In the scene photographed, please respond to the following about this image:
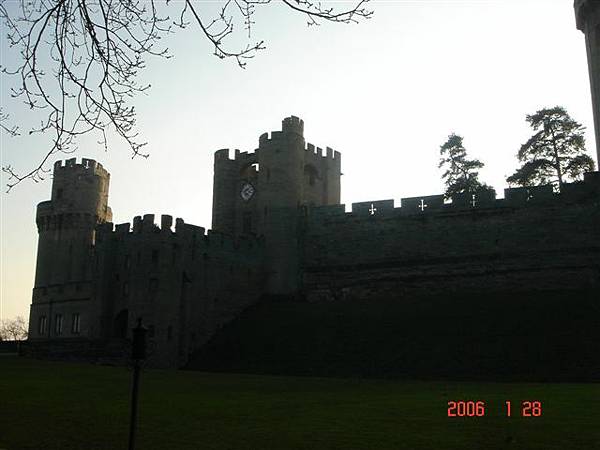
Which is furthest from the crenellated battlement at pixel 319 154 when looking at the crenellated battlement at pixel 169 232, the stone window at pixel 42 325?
the stone window at pixel 42 325

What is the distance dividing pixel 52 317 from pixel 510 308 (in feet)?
83.0

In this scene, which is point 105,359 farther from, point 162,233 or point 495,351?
point 495,351

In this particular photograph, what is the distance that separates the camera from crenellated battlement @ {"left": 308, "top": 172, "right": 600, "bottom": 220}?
34.0 m

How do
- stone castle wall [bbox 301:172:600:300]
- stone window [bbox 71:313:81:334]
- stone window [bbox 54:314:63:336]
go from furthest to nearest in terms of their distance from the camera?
stone window [bbox 54:314:63:336], stone window [bbox 71:313:81:334], stone castle wall [bbox 301:172:600:300]

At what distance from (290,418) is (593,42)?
114 ft

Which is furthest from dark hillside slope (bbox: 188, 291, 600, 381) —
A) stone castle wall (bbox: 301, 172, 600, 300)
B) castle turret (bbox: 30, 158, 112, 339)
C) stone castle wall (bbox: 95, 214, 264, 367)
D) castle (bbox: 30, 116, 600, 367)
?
castle turret (bbox: 30, 158, 112, 339)

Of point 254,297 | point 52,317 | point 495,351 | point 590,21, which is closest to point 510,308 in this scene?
point 495,351

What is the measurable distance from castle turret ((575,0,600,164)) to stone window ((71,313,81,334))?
3036 cm

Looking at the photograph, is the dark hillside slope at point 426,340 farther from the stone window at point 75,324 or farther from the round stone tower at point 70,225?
the round stone tower at point 70,225

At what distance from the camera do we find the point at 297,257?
39469mm

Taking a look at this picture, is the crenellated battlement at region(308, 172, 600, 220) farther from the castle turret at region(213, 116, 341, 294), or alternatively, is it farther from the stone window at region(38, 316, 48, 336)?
the stone window at region(38, 316, 48, 336)

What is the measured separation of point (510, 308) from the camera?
28.4 meters
